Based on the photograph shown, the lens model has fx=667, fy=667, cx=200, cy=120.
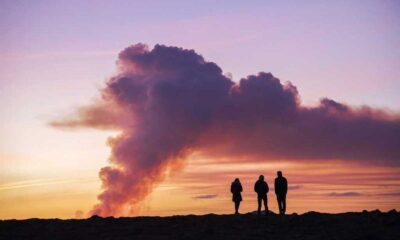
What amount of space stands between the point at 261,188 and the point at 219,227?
4.48 metres

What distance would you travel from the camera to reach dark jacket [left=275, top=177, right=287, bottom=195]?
39031mm

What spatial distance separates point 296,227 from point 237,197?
6.81 metres

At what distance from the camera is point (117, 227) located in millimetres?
37406

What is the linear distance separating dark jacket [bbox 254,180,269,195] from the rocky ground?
4.83ft

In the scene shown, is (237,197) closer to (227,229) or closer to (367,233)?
(227,229)

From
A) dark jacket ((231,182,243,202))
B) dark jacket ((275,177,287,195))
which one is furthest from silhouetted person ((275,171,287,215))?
dark jacket ((231,182,243,202))

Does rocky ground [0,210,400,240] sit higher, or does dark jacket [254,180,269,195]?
dark jacket [254,180,269,195]

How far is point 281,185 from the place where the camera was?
128 feet

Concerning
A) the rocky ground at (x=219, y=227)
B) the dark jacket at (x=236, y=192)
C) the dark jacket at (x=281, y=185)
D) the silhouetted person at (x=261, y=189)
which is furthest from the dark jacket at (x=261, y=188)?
the dark jacket at (x=236, y=192)

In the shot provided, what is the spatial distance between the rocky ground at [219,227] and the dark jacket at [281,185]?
4.78 ft

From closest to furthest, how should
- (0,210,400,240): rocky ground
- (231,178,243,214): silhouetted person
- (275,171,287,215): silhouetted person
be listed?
(0,210,400,240): rocky ground < (275,171,287,215): silhouetted person < (231,178,243,214): silhouetted person

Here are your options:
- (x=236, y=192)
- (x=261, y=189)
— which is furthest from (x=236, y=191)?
(x=261, y=189)

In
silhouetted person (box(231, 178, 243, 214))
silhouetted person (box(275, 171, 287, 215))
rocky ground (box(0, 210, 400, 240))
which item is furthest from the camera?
silhouetted person (box(231, 178, 243, 214))

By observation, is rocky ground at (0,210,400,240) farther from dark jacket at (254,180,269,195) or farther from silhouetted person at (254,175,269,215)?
dark jacket at (254,180,269,195)
